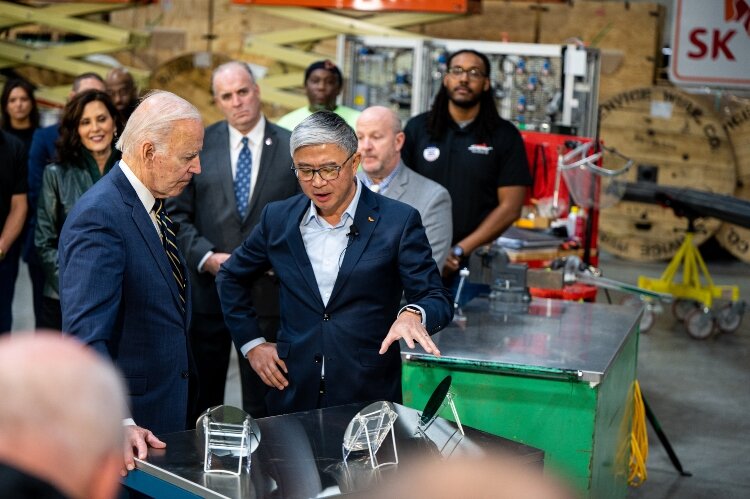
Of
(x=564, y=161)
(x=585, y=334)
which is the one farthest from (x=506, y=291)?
(x=564, y=161)

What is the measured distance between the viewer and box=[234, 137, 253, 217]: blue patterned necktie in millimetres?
4680

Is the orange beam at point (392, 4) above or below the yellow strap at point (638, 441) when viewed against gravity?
above

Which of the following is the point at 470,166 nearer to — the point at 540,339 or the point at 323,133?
the point at 540,339

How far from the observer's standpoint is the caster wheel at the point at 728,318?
8.62 meters

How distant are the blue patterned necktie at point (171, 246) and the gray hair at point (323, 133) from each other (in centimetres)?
43

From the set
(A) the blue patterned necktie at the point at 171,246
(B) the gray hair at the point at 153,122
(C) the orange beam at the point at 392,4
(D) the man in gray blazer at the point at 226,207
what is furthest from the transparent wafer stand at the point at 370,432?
(C) the orange beam at the point at 392,4

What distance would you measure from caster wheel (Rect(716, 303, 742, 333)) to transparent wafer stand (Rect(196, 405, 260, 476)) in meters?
6.55

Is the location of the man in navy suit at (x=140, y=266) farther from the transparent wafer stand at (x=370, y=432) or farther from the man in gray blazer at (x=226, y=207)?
the man in gray blazer at (x=226, y=207)

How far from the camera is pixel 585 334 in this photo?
4188 mm

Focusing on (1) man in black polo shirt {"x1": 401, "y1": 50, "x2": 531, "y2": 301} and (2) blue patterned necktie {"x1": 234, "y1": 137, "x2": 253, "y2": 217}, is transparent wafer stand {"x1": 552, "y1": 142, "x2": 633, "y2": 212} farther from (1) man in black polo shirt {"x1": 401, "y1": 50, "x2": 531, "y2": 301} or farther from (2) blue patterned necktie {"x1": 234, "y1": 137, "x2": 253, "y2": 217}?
(2) blue patterned necktie {"x1": 234, "y1": 137, "x2": 253, "y2": 217}

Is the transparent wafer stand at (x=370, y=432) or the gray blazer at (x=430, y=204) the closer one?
the transparent wafer stand at (x=370, y=432)

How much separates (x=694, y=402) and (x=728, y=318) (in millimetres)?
1898

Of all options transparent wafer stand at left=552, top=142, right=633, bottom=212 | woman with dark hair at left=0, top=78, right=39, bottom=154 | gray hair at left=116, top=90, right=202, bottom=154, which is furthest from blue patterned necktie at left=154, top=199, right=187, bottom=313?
woman with dark hair at left=0, top=78, right=39, bottom=154

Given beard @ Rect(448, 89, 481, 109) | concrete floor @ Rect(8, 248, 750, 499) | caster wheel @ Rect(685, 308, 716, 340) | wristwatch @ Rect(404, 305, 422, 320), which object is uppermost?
beard @ Rect(448, 89, 481, 109)
